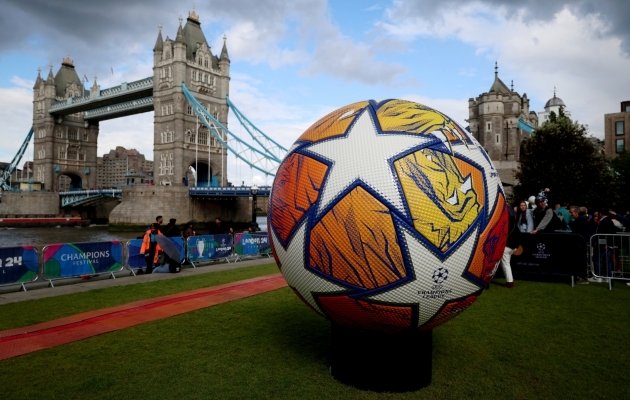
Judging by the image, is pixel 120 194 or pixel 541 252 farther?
pixel 120 194

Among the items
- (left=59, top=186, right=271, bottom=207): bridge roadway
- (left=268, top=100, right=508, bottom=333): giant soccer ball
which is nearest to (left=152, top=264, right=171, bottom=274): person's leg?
(left=268, top=100, right=508, bottom=333): giant soccer ball

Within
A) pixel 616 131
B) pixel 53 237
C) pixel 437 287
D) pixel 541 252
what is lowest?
pixel 53 237

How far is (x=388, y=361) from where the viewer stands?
3998mm

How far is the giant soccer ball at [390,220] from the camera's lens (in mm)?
3428

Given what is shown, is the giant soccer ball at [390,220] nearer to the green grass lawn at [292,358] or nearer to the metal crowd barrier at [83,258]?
the green grass lawn at [292,358]

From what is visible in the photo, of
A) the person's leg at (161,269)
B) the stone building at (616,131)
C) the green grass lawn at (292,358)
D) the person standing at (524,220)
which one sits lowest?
the green grass lawn at (292,358)

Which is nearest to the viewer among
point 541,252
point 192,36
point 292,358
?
point 292,358

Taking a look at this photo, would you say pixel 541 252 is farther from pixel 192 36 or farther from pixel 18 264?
pixel 192 36

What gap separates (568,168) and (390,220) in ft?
80.5

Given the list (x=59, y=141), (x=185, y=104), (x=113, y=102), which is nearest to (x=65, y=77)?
(x=59, y=141)

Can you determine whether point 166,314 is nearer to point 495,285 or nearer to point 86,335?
point 86,335

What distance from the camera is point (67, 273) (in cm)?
1023

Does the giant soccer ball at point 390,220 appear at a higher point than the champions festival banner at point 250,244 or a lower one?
higher

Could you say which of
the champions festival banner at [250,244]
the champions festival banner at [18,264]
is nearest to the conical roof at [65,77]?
the champions festival banner at [250,244]
